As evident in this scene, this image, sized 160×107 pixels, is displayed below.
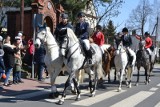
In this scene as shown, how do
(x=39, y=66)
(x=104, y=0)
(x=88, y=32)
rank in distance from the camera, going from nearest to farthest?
1. (x=88, y=32)
2. (x=39, y=66)
3. (x=104, y=0)

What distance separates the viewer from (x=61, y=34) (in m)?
10.7

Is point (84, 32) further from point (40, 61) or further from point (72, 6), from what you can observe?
point (72, 6)

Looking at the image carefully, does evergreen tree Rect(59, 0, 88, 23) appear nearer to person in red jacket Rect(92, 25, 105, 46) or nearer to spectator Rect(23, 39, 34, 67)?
spectator Rect(23, 39, 34, 67)

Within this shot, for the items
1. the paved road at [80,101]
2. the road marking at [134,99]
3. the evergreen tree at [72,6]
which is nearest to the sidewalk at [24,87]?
the paved road at [80,101]

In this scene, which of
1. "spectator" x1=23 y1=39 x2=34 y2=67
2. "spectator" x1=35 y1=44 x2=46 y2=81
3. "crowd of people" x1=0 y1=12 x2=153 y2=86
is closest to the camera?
"crowd of people" x1=0 y1=12 x2=153 y2=86

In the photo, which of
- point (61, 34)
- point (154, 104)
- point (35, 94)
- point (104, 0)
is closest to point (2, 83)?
point (35, 94)

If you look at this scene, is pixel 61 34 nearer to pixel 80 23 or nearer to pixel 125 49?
pixel 80 23

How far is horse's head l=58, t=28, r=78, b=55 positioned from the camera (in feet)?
34.4

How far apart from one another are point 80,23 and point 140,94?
3798 mm

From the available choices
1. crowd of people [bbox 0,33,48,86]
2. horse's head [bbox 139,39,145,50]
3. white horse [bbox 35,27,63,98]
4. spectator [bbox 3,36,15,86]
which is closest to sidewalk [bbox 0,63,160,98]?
crowd of people [bbox 0,33,48,86]

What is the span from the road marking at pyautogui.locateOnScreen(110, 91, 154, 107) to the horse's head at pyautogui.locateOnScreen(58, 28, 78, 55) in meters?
2.38

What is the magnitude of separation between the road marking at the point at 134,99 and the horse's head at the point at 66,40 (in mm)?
2379

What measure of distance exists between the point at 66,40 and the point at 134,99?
3.30 m

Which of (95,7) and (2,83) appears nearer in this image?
(2,83)
